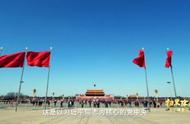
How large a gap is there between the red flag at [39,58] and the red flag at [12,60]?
36.9 inches

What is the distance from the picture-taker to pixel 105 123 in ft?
59.0

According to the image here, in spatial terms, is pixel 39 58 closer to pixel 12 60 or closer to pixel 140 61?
pixel 12 60

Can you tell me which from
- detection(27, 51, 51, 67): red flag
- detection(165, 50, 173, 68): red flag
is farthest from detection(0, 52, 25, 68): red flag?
detection(165, 50, 173, 68): red flag

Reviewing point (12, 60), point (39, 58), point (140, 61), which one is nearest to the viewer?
point (12, 60)

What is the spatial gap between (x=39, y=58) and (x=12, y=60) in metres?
3.74

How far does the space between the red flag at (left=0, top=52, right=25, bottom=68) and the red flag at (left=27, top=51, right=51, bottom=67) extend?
3.08 ft

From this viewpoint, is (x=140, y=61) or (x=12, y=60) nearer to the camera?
(x=12, y=60)

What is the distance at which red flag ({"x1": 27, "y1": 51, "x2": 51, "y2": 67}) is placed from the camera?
113 ft

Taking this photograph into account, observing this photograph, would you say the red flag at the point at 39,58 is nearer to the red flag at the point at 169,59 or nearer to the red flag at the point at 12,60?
the red flag at the point at 12,60

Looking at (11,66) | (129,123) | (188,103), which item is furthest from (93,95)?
(129,123)

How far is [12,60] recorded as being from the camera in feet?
107

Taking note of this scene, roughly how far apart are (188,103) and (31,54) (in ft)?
84.6

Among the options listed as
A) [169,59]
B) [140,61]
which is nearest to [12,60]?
[140,61]

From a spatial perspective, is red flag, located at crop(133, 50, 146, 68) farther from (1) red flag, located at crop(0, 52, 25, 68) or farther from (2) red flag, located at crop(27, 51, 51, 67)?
(1) red flag, located at crop(0, 52, 25, 68)
